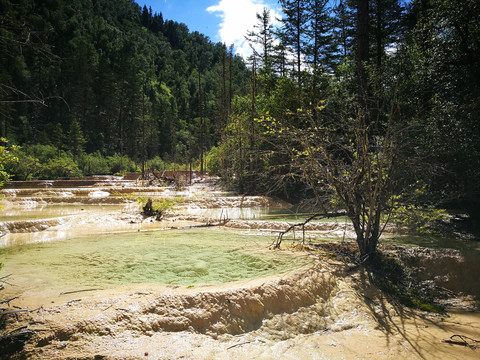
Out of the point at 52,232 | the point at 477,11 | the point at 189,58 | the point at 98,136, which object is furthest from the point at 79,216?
the point at 189,58

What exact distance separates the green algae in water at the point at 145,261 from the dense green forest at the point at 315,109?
1468mm

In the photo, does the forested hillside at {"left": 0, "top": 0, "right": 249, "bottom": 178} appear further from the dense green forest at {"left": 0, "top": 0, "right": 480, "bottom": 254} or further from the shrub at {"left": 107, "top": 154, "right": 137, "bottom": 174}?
the shrub at {"left": 107, "top": 154, "right": 137, "bottom": 174}

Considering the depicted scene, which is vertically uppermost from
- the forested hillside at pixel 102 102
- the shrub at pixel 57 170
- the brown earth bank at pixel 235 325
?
the forested hillside at pixel 102 102

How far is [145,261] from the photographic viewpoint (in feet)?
16.6

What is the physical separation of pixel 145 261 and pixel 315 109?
13.3ft

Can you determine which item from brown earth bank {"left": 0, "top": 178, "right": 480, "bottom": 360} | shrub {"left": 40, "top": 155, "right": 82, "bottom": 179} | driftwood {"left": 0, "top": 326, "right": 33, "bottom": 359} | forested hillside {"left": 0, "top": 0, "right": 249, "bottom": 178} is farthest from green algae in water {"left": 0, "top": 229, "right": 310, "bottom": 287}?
shrub {"left": 40, "top": 155, "right": 82, "bottom": 179}

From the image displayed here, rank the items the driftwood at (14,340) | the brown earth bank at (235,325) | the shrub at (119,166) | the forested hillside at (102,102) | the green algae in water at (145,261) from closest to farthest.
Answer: the driftwood at (14,340) < the brown earth bank at (235,325) < the green algae in water at (145,261) < the forested hillside at (102,102) < the shrub at (119,166)

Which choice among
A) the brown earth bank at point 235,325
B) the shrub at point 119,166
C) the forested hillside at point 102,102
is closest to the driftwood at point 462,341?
the brown earth bank at point 235,325

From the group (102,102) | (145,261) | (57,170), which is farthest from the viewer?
(102,102)

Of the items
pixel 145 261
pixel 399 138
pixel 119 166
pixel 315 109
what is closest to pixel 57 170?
pixel 119 166

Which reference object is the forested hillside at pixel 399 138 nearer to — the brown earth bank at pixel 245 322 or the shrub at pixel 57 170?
the brown earth bank at pixel 245 322

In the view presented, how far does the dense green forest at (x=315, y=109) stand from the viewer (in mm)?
4984

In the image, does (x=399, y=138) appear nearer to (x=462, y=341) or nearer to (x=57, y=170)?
(x=462, y=341)

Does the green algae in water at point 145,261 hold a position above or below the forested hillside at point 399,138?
below
